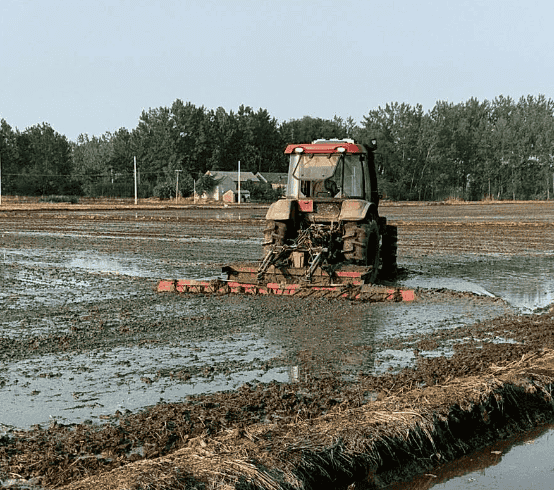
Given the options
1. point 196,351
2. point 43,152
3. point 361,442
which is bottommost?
point 196,351

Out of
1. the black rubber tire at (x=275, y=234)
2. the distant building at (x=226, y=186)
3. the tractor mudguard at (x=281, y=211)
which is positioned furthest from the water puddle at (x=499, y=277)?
the distant building at (x=226, y=186)

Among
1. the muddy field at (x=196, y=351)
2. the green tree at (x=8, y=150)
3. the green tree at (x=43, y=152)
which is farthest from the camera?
the green tree at (x=43, y=152)

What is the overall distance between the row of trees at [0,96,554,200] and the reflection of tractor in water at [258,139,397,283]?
249 ft

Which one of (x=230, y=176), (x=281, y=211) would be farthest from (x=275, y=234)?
(x=230, y=176)

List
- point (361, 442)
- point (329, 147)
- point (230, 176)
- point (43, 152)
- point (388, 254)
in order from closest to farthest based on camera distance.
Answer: point (361, 442), point (329, 147), point (388, 254), point (230, 176), point (43, 152)

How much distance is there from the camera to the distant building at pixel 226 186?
277 feet

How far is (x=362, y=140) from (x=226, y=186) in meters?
18.3

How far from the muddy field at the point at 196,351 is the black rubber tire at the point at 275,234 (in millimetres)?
1684

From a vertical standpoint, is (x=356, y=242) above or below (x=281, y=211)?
below

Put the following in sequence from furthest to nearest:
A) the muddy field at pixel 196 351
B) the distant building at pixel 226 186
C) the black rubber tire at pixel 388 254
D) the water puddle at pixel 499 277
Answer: the distant building at pixel 226 186, the black rubber tire at pixel 388 254, the water puddle at pixel 499 277, the muddy field at pixel 196 351

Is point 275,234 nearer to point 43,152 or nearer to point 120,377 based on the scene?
point 120,377

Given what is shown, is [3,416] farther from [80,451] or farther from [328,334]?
[328,334]

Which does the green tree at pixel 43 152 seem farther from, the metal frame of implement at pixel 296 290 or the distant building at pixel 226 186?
the metal frame of implement at pixel 296 290

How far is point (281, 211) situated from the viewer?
12.6 meters
